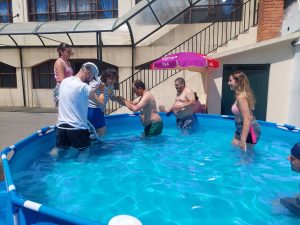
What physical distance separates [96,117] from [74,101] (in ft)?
3.52

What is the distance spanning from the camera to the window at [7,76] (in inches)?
559

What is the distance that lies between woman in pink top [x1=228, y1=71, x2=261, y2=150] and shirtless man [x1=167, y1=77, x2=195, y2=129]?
199cm

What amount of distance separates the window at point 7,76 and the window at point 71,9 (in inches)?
114

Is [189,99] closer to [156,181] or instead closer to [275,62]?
[156,181]

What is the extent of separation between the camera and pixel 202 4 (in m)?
11.9

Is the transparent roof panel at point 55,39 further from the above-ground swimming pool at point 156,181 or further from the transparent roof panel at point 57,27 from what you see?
the above-ground swimming pool at point 156,181

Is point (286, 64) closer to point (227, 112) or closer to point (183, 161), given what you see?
point (227, 112)

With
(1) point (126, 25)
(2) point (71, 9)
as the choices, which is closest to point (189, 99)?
(1) point (126, 25)

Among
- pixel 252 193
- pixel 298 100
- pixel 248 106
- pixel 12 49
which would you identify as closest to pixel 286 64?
pixel 298 100

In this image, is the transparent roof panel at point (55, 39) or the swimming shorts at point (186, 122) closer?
the swimming shorts at point (186, 122)

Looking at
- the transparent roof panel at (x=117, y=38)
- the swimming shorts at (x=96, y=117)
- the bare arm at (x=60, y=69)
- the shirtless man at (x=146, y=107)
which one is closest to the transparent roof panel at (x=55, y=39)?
the transparent roof panel at (x=117, y=38)

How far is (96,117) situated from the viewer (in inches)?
185

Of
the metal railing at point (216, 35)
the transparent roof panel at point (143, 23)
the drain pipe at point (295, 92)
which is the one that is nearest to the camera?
the drain pipe at point (295, 92)

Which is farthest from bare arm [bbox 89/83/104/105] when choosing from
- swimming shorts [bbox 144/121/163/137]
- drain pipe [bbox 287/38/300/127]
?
drain pipe [bbox 287/38/300/127]
